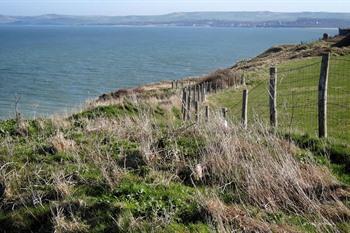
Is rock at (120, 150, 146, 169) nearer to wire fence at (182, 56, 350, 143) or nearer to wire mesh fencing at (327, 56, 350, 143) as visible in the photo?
wire fence at (182, 56, 350, 143)

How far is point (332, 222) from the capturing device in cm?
691

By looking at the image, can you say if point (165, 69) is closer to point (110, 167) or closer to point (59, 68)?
point (59, 68)

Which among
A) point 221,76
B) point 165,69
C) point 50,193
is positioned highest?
point 50,193

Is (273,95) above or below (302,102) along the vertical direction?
above

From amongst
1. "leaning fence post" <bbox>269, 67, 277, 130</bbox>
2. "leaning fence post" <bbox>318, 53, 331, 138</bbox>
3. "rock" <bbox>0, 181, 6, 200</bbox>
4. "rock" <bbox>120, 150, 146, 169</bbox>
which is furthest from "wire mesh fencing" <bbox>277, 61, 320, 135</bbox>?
"rock" <bbox>0, 181, 6, 200</bbox>

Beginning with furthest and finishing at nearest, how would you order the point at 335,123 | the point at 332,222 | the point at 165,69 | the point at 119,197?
the point at 165,69 < the point at 335,123 < the point at 119,197 < the point at 332,222

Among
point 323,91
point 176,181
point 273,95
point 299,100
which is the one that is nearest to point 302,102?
point 299,100

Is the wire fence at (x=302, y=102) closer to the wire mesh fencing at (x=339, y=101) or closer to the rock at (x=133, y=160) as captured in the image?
the wire mesh fencing at (x=339, y=101)

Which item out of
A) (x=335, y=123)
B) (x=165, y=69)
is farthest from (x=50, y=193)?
(x=165, y=69)

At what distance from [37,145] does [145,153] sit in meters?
2.67

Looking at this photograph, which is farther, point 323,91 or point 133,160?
point 323,91

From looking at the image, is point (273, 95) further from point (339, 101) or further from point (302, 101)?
point (302, 101)

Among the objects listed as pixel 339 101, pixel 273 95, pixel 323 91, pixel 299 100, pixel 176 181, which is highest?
pixel 323 91

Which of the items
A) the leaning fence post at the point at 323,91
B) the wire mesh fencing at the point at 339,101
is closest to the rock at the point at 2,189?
the leaning fence post at the point at 323,91
